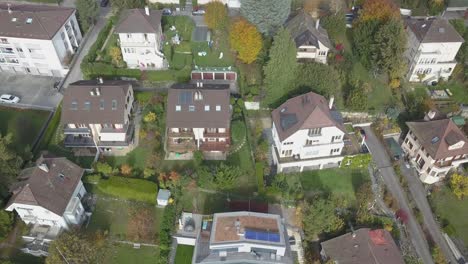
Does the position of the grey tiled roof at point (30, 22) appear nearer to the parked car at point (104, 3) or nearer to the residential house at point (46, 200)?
the parked car at point (104, 3)

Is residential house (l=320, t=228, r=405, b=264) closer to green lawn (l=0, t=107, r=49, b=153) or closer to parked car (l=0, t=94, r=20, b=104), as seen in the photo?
green lawn (l=0, t=107, r=49, b=153)

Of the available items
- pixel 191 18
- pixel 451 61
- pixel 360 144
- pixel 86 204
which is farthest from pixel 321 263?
pixel 191 18

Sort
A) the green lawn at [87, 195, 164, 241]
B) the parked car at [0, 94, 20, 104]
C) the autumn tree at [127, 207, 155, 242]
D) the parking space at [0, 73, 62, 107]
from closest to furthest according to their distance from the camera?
the autumn tree at [127, 207, 155, 242]
the green lawn at [87, 195, 164, 241]
the parked car at [0, 94, 20, 104]
the parking space at [0, 73, 62, 107]

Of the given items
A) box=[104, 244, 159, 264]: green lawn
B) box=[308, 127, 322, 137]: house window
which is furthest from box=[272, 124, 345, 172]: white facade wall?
box=[104, 244, 159, 264]: green lawn

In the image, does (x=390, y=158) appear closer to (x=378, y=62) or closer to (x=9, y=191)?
(x=378, y=62)

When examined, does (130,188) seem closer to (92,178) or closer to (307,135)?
(92,178)
